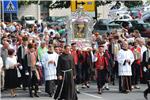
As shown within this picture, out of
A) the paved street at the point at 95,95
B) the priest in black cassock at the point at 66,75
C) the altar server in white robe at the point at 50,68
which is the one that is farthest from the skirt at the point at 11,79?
the priest in black cassock at the point at 66,75

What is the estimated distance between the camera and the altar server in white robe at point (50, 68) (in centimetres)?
1828

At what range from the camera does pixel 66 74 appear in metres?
16.1

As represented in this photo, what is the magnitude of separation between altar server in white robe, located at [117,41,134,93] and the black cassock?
3.37 m

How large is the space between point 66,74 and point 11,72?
10.6 ft

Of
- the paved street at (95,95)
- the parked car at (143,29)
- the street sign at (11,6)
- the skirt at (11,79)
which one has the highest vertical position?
the street sign at (11,6)

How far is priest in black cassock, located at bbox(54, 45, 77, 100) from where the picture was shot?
16.0 m

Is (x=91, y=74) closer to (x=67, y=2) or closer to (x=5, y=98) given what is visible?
(x=5, y=98)

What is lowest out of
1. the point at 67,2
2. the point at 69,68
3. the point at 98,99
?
the point at 98,99

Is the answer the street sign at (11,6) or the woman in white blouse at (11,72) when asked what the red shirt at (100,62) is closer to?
the woman in white blouse at (11,72)

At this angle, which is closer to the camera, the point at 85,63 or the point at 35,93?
the point at 35,93

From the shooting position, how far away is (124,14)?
57.6 metres

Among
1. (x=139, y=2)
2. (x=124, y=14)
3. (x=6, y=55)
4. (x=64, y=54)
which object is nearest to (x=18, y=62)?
(x=6, y=55)

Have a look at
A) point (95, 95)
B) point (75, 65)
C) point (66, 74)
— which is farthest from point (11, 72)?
point (66, 74)

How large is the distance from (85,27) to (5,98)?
15.8 ft
